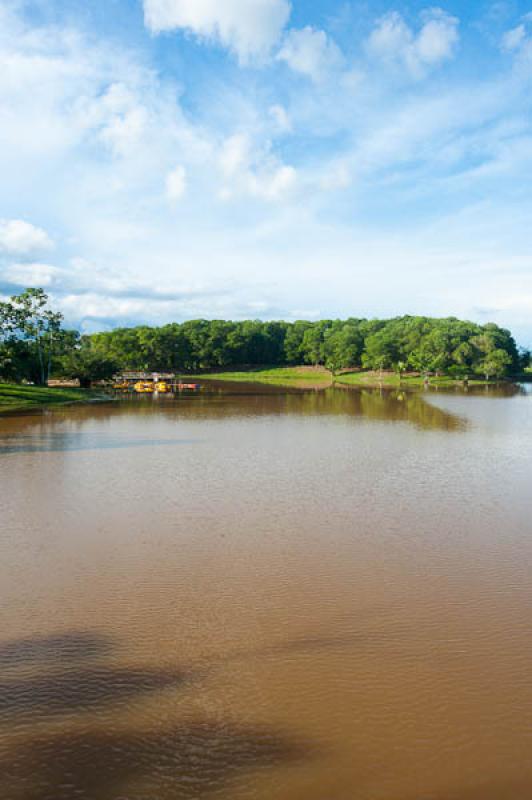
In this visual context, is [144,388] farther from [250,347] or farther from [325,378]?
[250,347]

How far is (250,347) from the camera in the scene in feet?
555

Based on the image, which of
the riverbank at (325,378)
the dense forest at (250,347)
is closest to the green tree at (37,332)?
the dense forest at (250,347)

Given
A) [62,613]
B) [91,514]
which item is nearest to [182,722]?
[62,613]

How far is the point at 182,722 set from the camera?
7641 millimetres

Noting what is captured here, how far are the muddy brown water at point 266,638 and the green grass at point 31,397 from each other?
3602 cm

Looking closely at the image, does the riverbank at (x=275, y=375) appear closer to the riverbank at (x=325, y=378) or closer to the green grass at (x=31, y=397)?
the riverbank at (x=325, y=378)

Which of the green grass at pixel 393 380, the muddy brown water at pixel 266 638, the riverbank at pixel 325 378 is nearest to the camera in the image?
the muddy brown water at pixel 266 638

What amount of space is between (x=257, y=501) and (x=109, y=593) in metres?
8.00

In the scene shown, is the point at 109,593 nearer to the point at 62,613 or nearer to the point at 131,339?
the point at 62,613

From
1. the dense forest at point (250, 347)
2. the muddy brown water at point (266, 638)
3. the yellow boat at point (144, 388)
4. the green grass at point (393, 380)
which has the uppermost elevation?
the dense forest at point (250, 347)

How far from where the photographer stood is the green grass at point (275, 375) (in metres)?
135

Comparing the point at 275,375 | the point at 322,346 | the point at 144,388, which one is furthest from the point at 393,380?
the point at 144,388

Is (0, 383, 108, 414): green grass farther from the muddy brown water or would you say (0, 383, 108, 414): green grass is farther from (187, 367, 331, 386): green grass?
(187, 367, 331, 386): green grass

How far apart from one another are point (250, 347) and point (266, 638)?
160564 mm
